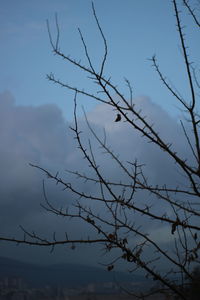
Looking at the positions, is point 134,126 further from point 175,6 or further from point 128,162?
point 175,6

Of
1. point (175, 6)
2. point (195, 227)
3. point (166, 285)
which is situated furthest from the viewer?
point (175, 6)

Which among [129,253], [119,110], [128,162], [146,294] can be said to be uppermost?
[119,110]

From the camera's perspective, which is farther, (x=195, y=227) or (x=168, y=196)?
(x=168, y=196)

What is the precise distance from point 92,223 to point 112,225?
0.30m

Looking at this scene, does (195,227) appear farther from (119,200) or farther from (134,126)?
(134,126)

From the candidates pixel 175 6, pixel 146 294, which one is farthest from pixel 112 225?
pixel 175 6

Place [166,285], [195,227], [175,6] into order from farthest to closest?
1. [175,6]
2. [195,227]
3. [166,285]

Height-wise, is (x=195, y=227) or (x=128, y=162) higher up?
(x=128, y=162)

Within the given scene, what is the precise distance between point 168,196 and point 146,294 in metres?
0.87

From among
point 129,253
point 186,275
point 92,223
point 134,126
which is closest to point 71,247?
point 92,223

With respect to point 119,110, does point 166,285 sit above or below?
below

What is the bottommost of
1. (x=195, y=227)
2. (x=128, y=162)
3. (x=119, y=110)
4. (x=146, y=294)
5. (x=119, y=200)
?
(x=146, y=294)

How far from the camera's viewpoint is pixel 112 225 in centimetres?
300

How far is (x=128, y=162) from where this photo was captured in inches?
128
